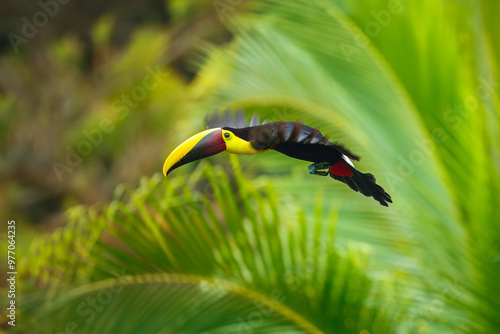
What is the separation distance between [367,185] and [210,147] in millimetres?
76

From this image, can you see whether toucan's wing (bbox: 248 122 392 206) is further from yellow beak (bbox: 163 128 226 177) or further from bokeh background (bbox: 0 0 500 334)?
bokeh background (bbox: 0 0 500 334)

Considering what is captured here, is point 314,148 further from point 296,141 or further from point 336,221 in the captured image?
point 336,221

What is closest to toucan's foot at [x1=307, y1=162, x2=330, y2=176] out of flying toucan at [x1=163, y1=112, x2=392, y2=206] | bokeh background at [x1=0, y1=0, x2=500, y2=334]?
flying toucan at [x1=163, y1=112, x2=392, y2=206]

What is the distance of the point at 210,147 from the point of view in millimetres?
287

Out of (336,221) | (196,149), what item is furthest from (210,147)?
(336,221)

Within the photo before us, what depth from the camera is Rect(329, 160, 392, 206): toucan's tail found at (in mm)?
272

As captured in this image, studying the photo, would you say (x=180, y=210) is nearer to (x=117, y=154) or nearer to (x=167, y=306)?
(x=167, y=306)

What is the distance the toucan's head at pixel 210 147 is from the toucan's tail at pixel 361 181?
1.8 inches

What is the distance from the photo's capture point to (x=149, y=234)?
3.49ft

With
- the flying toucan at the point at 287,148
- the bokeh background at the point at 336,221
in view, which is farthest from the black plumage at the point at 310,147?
the bokeh background at the point at 336,221

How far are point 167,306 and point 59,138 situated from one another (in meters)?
4.32

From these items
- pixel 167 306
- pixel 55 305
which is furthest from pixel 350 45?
pixel 55 305

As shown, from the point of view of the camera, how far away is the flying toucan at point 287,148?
27cm

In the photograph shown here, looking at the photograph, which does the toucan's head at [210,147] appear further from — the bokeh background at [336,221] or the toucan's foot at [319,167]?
the bokeh background at [336,221]
